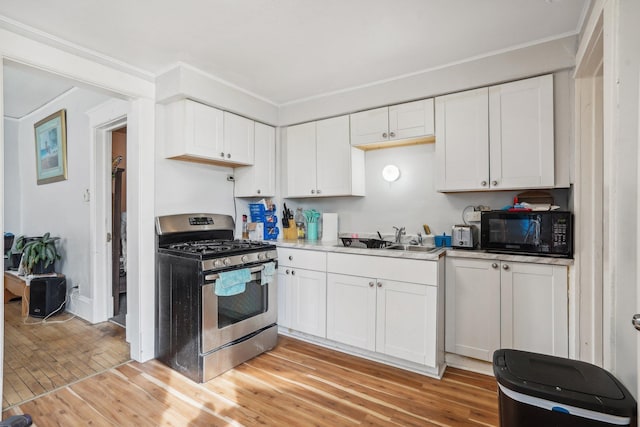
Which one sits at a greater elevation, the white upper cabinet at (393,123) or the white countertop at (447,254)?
the white upper cabinet at (393,123)

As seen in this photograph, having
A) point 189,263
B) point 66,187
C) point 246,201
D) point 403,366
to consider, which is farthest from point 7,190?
point 403,366

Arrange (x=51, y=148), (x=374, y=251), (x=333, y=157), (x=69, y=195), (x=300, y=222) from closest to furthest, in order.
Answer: (x=374, y=251) < (x=333, y=157) < (x=300, y=222) < (x=69, y=195) < (x=51, y=148)

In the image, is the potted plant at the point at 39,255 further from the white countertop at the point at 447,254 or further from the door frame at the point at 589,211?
the door frame at the point at 589,211

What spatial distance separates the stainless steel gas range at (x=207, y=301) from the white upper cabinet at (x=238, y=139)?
0.67 meters

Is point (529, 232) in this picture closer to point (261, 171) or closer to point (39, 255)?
point (261, 171)

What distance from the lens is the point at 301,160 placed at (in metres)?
3.39

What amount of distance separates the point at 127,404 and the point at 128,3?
239 centimetres

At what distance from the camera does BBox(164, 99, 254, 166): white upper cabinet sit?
261cm

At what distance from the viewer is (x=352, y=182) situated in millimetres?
3086

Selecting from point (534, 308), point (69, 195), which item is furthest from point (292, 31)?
point (69, 195)

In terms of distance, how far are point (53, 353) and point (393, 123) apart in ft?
11.6

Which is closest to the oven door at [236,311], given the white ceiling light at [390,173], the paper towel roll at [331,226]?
the paper towel roll at [331,226]

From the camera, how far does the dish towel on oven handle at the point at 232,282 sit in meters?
2.33

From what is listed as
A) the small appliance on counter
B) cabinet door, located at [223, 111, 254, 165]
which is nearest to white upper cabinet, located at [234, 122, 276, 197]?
cabinet door, located at [223, 111, 254, 165]
